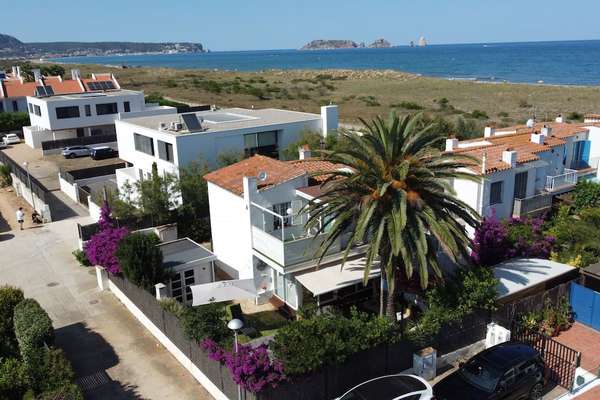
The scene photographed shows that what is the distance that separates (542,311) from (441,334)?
16.5ft

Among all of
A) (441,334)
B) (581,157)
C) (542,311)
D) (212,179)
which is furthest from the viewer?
(581,157)

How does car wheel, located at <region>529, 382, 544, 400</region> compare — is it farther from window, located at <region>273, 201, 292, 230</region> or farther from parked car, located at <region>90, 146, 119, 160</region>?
parked car, located at <region>90, 146, 119, 160</region>

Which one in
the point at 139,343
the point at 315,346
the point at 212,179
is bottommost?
the point at 139,343

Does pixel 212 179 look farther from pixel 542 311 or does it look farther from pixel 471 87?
pixel 471 87

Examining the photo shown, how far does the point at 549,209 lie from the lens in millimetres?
28438

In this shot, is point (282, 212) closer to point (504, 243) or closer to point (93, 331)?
point (93, 331)

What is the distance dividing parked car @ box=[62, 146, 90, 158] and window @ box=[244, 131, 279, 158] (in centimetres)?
2853

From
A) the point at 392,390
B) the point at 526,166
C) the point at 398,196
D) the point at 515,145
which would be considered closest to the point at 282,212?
the point at 398,196

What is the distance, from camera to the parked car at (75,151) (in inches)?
2198

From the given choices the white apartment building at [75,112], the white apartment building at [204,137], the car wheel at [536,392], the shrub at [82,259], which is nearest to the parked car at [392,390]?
the car wheel at [536,392]

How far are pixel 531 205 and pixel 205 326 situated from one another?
18549mm

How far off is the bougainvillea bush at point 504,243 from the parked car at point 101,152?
139 feet

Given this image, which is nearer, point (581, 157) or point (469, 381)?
point (469, 381)

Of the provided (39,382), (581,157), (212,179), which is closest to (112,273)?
(212,179)
